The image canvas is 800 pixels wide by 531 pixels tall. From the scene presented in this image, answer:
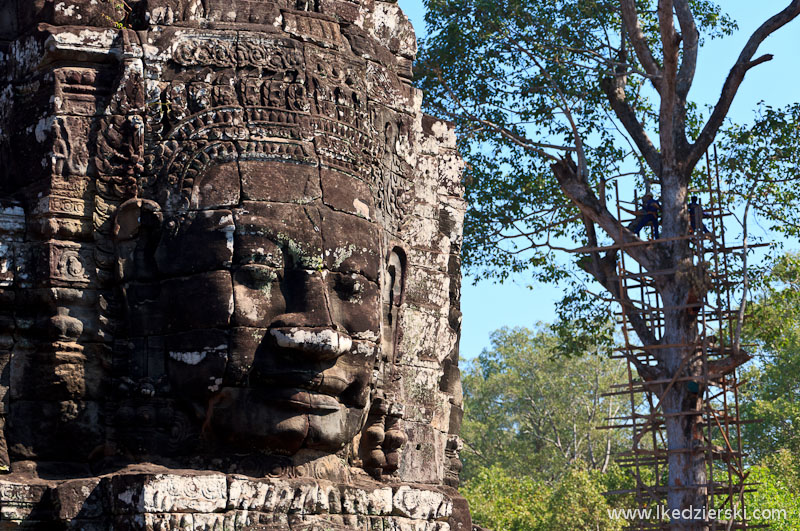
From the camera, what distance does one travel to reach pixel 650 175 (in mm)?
17375

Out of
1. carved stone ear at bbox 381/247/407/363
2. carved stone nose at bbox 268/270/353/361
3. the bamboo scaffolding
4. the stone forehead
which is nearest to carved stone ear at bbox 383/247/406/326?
carved stone ear at bbox 381/247/407/363

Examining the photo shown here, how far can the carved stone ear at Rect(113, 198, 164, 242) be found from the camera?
17.3 ft

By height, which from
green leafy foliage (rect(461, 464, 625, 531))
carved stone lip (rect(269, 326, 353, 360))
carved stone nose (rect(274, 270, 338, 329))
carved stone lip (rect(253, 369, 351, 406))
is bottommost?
green leafy foliage (rect(461, 464, 625, 531))

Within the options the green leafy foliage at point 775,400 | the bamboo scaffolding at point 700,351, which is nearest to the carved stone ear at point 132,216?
the bamboo scaffolding at point 700,351

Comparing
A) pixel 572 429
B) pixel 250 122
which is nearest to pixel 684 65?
pixel 250 122

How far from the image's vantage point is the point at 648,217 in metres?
16.2

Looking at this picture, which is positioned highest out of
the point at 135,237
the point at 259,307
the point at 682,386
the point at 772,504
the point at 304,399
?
the point at 682,386

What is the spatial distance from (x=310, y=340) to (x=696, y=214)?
36.1 feet

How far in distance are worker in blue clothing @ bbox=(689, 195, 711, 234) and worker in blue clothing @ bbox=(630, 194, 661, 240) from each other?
475 mm

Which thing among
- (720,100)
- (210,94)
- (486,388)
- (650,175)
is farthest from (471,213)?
(486,388)

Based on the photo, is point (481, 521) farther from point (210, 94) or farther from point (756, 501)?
point (210, 94)

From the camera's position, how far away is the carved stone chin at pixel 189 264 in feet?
16.8

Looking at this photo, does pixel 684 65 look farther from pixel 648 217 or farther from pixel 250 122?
pixel 250 122

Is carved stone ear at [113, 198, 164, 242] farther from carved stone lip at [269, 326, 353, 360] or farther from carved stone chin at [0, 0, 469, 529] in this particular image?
carved stone lip at [269, 326, 353, 360]
